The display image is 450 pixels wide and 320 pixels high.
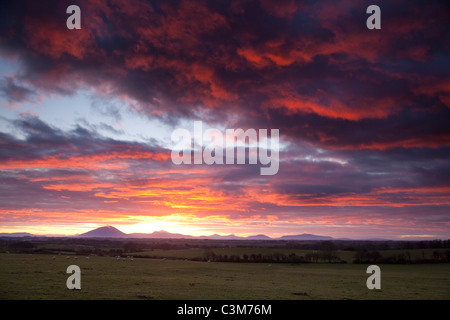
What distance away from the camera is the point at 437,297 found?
1544 inches

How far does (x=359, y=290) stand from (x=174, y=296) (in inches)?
1047

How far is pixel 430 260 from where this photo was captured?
106688 mm
